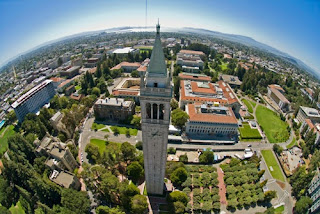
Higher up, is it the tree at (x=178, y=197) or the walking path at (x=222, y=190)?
the tree at (x=178, y=197)

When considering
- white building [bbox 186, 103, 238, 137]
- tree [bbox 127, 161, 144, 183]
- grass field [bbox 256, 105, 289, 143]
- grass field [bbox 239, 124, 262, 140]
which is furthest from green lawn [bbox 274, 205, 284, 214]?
tree [bbox 127, 161, 144, 183]

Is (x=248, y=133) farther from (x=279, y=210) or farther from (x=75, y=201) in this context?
(x=75, y=201)

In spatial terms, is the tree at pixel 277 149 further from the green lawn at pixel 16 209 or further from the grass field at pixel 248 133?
the green lawn at pixel 16 209

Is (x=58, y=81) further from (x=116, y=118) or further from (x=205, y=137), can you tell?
(x=205, y=137)

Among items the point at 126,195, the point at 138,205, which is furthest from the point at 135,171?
the point at 138,205

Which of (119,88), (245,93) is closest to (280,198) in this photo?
(245,93)

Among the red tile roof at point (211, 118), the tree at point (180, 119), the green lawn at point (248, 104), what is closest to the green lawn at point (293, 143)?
the green lawn at point (248, 104)

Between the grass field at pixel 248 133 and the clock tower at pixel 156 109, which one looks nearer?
the clock tower at pixel 156 109

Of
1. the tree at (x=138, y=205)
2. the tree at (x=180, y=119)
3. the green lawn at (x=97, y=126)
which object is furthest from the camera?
the green lawn at (x=97, y=126)
